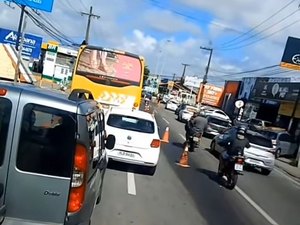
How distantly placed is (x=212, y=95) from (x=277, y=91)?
30.9m

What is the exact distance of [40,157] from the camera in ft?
14.8

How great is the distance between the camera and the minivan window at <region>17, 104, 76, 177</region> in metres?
4.47

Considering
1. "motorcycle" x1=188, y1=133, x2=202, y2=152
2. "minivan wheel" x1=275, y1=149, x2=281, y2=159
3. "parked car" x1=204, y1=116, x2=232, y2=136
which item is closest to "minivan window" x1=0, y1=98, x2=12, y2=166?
"motorcycle" x1=188, y1=133, x2=202, y2=152

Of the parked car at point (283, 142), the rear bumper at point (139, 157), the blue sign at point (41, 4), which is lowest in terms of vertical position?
the parked car at point (283, 142)

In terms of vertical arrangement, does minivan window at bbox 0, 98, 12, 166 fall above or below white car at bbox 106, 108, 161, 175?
above

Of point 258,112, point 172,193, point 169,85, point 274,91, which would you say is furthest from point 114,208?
point 169,85

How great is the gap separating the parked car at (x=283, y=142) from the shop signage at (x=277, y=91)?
8.34m

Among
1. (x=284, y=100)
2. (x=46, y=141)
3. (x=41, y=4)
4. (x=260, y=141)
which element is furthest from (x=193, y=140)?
(x=284, y=100)

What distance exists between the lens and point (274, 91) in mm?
48688

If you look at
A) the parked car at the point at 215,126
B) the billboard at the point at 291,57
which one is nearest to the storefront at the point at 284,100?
the billboard at the point at 291,57

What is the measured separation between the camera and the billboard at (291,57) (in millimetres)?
38625

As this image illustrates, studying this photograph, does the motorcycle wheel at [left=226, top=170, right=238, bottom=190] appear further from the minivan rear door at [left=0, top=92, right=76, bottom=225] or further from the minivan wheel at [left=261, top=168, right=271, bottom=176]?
the minivan rear door at [left=0, top=92, right=76, bottom=225]

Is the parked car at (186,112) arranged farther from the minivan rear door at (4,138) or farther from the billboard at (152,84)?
the billboard at (152,84)

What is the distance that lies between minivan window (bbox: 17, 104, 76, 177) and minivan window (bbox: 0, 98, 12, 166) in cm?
13
